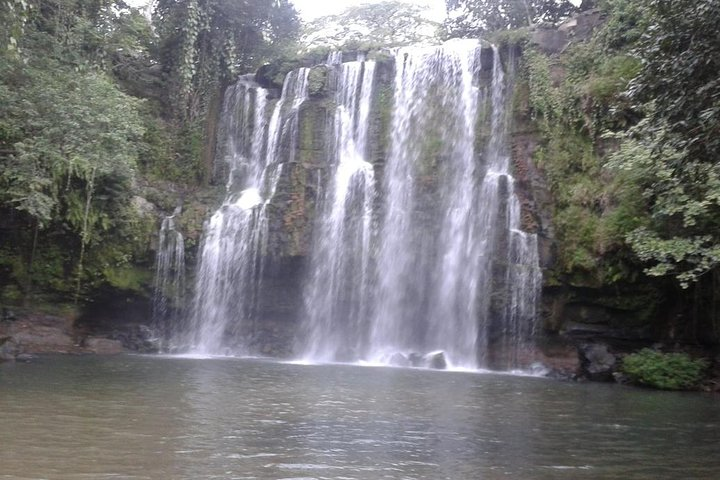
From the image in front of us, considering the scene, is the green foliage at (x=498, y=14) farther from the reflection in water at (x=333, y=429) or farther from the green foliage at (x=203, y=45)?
the reflection in water at (x=333, y=429)

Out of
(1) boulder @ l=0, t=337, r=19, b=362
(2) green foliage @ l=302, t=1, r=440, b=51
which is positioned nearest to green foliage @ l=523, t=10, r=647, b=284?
(1) boulder @ l=0, t=337, r=19, b=362

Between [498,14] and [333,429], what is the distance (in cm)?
2614

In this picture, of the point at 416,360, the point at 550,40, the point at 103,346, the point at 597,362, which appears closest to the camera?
the point at 597,362

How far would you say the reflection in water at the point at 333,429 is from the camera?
655 cm

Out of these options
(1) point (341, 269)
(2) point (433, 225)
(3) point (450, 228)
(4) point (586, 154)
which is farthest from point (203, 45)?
(4) point (586, 154)

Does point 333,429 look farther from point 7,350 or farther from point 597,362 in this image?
point 7,350

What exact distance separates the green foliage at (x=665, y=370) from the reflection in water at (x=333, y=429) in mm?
1022

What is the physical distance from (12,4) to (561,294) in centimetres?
1478

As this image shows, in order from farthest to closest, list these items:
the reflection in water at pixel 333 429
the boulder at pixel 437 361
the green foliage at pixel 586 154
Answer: the boulder at pixel 437 361, the green foliage at pixel 586 154, the reflection in water at pixel 333 429

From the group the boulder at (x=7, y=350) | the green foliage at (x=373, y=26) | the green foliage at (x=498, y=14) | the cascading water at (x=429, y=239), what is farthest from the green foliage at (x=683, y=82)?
the green foliage at (x=373, y=26)

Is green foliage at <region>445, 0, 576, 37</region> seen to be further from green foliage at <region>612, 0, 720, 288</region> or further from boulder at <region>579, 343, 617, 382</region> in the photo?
green foliage at <region>612, 0, 720, 288</region>

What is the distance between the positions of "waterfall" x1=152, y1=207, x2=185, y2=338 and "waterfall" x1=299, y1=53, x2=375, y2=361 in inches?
167

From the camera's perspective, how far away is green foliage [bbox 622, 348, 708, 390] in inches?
596

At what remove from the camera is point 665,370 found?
15.3 meters
